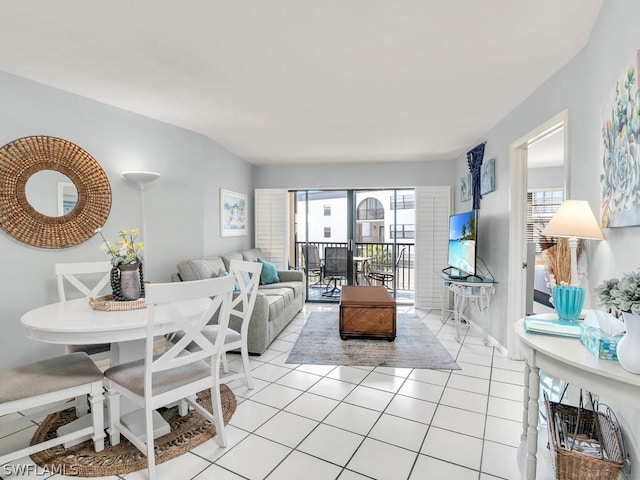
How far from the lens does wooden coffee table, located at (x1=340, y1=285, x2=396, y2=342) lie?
12.1ft

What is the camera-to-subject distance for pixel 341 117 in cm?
332

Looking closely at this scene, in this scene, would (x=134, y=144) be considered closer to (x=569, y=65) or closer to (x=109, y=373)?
(x=109, y=373)

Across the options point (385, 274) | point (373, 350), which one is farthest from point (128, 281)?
point (385, 274)

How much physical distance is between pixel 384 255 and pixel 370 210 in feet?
2.96

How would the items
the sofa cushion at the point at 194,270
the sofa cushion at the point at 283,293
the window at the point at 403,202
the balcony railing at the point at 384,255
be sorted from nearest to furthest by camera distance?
the sofa cushion at the point at 194,270 < the sofa cushion at the point at 283,293 < the window at the point at 403,202 < the balcony railing at the point at 384,255

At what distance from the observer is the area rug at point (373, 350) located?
10.3ft

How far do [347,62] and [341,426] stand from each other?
2374 millimetres

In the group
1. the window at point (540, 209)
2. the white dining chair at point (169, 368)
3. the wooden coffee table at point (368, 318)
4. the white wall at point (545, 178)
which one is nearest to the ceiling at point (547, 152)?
the white wall at point (545, 178)

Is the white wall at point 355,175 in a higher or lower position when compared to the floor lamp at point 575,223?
higher

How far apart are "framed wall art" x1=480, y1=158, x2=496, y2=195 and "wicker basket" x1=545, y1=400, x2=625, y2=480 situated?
96.9 inches

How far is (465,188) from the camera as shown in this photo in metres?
4.66

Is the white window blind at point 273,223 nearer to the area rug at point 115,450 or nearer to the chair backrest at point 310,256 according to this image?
the chair backrest at point 310,256

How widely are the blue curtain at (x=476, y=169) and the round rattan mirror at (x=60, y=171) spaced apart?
400 centimetres

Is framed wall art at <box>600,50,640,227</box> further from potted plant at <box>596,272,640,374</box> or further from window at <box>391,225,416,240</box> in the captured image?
window at <box>391,225,416,240</box>
